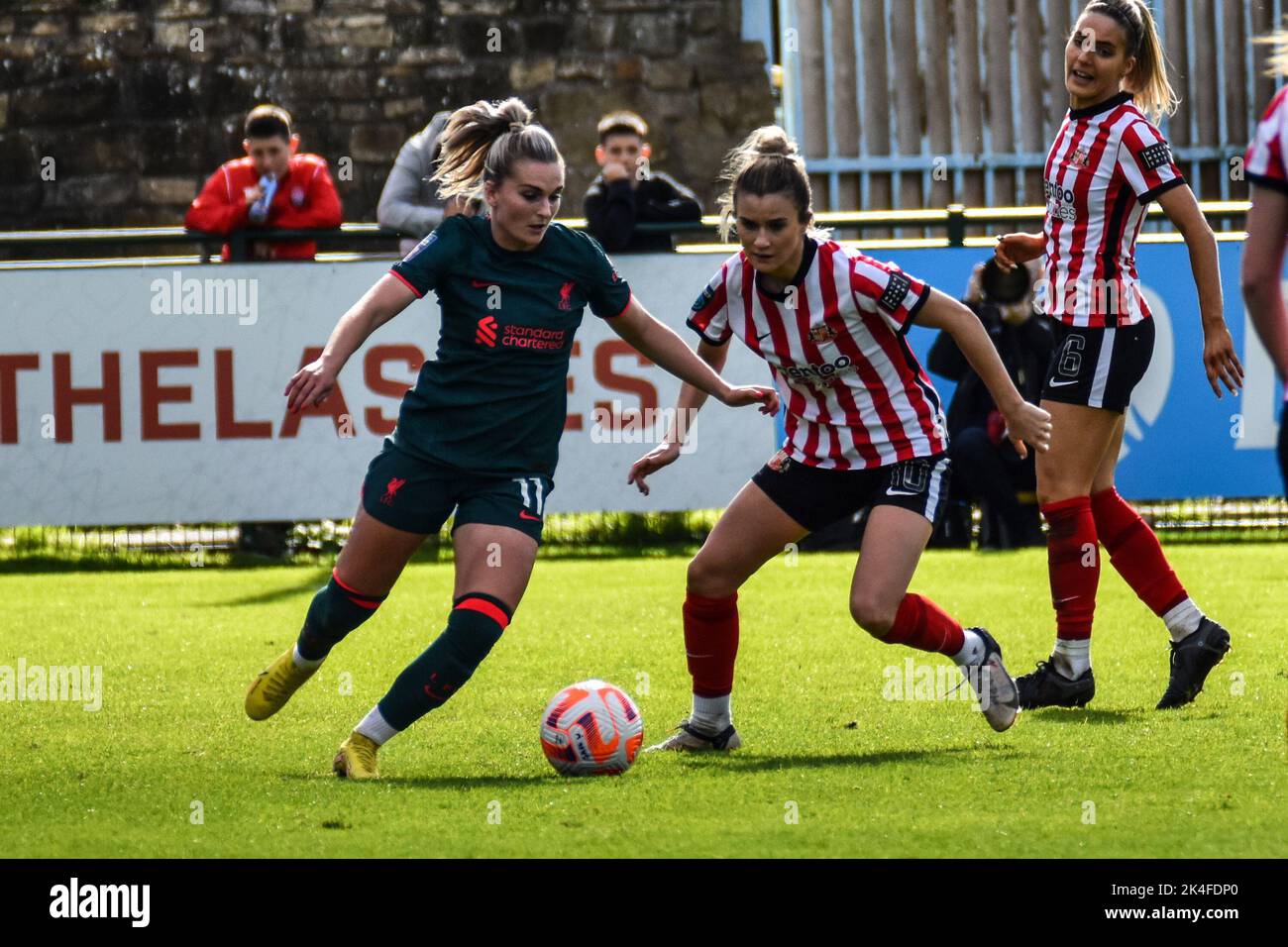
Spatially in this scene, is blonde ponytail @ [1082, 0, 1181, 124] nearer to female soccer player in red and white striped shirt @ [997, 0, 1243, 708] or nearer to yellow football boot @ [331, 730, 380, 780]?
female soccer player in red and white striped shirt @ [997, 0, 1243, 708]

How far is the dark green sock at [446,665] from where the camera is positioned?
5.05 m

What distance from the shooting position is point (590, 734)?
5.11 metres

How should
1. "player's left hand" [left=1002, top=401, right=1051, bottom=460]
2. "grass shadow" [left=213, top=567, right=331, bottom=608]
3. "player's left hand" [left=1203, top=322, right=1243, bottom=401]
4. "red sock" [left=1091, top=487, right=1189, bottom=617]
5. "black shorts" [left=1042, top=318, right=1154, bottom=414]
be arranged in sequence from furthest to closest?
"grass shadow" [left=213, top=567, right=331, bottom=608], "red sock" [left=1091, top=487, right=1189, bottom=617], "black shorts" [left=1042, top=318, right=1154, bottom=414], "player's left hand" [left=1002, top=401, right=1051, bottom=460], "player's left hand" [left=1203, top=322, right=1243, bottom=401]

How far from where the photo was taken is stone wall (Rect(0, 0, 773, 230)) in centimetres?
1501

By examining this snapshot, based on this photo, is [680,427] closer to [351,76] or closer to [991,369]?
[991,369]

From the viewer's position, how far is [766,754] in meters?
5.43

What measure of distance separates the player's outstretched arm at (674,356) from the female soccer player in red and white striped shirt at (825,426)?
12cm

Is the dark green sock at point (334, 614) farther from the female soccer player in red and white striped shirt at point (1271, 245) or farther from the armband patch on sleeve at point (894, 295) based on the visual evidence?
the female soccer player in red and white striped shirt at point (1271, 245)

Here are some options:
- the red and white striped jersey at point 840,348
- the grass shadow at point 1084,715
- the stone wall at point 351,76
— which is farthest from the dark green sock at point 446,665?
the stone wall at point 351,76

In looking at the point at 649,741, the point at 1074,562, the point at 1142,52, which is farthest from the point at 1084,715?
the point at 1142,52

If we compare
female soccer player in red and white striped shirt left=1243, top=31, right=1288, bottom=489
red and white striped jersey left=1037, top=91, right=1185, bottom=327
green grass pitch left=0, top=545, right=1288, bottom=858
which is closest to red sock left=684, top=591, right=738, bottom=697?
green grass pitch left=0, top=545, right=1288, bottom=858

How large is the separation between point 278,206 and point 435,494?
618 centimetres
